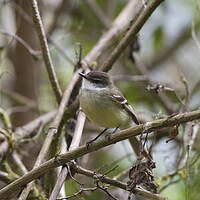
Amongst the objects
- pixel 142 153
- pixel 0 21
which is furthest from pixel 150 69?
pixel 142 153

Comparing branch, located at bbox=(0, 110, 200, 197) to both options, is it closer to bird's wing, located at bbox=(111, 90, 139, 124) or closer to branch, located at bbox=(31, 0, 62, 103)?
bird's wing, located at bbox=(111, 90, 139, 124)

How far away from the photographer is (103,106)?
346 cm

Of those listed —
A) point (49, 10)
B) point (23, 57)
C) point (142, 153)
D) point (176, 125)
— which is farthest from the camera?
point (49, 10)

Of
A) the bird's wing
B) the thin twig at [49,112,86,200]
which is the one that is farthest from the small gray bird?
the thin twig at [49,112,86,200]

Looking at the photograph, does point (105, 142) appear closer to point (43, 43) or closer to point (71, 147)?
point (71, 147)

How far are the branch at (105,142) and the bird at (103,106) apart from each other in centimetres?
69

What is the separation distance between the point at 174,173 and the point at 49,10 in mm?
3282

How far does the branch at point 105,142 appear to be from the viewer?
2.29 m

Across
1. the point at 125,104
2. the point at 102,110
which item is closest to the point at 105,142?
the point at 102,110

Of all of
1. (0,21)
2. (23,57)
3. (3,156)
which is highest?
(0,21)

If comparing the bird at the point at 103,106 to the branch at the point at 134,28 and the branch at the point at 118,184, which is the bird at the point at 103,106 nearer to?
the branch at the point at 134,28

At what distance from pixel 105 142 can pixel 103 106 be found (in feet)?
2.76

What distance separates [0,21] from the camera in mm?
5875

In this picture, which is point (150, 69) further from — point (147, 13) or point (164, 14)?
point (147, 13)
